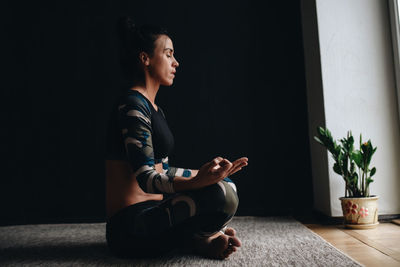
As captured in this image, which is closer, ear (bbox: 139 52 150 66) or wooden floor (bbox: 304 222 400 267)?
wooden floor (bbox: 304 222 400 267)

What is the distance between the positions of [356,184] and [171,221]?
1.18 m

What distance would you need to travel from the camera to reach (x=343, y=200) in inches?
68.9

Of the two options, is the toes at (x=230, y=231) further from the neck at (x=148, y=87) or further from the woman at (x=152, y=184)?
the neck at (x=148, y=87)

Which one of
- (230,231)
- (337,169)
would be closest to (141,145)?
(230,231)

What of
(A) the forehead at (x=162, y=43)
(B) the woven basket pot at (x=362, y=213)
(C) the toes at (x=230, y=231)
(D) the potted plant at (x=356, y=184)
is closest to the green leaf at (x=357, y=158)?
(D) the potted plant at (x=356, y=184)

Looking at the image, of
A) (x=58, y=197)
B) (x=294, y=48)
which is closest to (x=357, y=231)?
(x=294, y=48)

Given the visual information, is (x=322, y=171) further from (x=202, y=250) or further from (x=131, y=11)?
(x=131, y=11)

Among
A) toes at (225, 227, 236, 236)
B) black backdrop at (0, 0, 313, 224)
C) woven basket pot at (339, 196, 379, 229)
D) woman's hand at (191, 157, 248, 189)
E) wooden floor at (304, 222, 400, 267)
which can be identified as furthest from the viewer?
black backdrop at (0, 0, 313, 224)

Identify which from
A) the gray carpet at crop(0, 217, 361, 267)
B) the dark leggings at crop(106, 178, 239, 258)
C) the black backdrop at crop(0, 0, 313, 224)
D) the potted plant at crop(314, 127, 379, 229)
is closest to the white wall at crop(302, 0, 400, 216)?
the potted plant at crop(314, 127, 379, 229)

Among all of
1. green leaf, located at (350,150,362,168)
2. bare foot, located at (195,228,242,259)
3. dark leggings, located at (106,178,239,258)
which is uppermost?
green leaf, located at (350,150,362,168)

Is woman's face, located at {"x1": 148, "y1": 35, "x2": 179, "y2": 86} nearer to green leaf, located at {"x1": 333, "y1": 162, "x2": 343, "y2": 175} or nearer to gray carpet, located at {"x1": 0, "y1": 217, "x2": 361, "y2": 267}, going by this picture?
gray carpet, located at {"x1": 0, "y1": 217, "x2": 361, "y2": 267}

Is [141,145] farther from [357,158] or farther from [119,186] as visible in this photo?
[357,158]

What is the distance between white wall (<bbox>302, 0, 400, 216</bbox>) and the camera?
193 centimetres

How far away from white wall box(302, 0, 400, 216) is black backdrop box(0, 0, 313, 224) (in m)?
0.30
